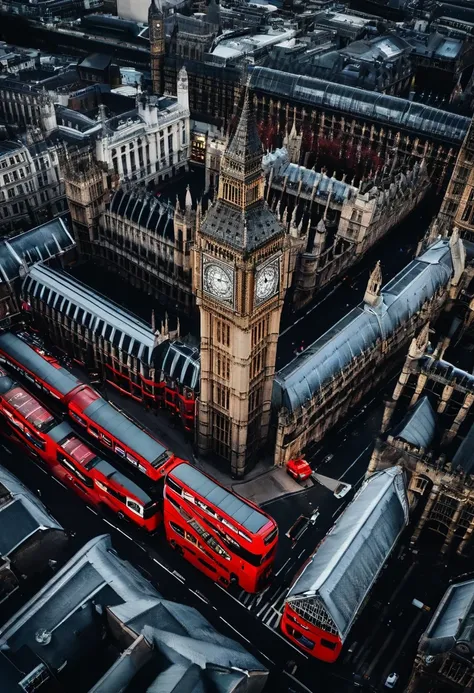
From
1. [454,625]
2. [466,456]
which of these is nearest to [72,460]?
[454,625]

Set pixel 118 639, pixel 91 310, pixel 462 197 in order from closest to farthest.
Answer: pixel 118 639
pixel 91 310
pixel 462 197

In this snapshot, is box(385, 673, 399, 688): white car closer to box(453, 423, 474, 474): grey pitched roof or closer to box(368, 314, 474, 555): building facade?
box(368, 314, 474, 555): building facade

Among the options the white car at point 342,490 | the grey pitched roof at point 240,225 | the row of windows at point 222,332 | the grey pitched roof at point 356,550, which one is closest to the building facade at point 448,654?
the grey pitched roof at point 356,550

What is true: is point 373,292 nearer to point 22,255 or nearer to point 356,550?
point 356,550

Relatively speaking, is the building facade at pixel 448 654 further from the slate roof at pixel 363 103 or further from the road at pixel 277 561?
the slate roof at pixel 363 103

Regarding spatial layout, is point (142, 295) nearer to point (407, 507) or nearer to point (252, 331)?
point (252, 331)

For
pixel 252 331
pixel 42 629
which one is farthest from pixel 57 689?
pixel 252 331
